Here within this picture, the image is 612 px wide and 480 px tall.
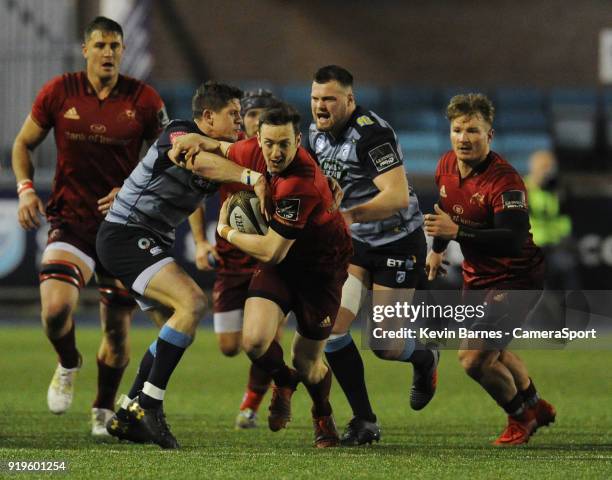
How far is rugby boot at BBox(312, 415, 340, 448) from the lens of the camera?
24.2ft

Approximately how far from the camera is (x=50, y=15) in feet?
65.5

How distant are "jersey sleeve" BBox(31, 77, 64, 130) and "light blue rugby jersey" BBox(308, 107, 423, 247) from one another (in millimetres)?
1614

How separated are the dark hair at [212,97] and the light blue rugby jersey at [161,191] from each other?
0.37 feet

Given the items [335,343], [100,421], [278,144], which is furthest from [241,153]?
[100,421]

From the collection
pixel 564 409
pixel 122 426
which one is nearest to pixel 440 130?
pixel 564 409

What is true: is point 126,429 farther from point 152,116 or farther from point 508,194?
point 508,194

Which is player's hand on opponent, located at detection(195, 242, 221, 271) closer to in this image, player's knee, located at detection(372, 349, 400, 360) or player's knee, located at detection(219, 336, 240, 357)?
player's knee, located at detection(219, 336, 240, 357)

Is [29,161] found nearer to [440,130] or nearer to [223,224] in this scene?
[223,224]

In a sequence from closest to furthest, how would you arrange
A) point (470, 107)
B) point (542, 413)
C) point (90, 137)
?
point (470, 107), point (542, 413), point (90, 137)

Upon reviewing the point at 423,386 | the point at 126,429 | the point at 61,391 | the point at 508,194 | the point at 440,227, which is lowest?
the point at 126,429

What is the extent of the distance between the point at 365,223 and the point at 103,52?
1924 mm

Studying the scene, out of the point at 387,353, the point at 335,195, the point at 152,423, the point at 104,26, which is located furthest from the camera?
the point at 104,26

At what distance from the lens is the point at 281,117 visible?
686cm

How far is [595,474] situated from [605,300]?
11.3m
